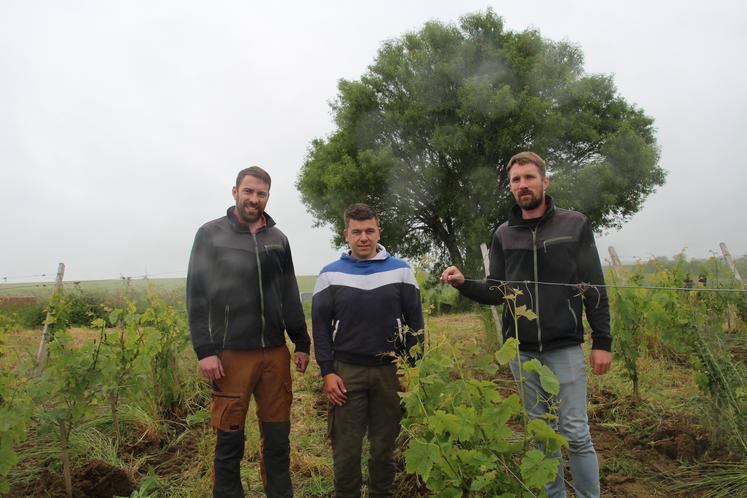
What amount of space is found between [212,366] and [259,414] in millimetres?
422

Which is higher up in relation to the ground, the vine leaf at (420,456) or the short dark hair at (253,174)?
the short dark hair at (253,174)

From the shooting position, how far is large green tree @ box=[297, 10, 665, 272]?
1559 cm

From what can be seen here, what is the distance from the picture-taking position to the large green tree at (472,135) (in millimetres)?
15586

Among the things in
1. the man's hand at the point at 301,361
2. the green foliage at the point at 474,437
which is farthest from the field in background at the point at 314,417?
the man's hand at the point at 301,361

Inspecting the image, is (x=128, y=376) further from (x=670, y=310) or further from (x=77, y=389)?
(x=670, y=310)

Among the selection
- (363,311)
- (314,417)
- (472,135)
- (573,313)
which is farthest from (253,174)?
(472,135)

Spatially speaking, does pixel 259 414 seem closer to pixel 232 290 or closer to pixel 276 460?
pixel 276 460

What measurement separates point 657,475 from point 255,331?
2785 mm

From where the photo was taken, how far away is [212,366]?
104 inches

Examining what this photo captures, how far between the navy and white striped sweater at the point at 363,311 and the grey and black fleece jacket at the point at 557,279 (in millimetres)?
520

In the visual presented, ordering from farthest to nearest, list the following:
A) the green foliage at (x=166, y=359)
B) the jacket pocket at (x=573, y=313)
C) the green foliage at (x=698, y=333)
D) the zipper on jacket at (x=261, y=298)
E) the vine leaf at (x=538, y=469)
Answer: the green foliage at (x=166, y=359) < the green foliage at (x=698, y=333) < the zipper on jacket at (x=261, y=298) < the jacket pocket at (x=573, y=313) < the vine leaf at (x=538, y=469)

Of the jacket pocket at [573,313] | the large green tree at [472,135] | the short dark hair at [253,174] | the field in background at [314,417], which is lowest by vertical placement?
the field in background at [314,417]

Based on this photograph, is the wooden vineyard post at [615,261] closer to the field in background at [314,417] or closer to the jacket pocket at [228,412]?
the field in background at [314,417]

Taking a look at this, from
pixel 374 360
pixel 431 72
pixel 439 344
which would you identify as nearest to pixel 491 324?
pixel 374 360
